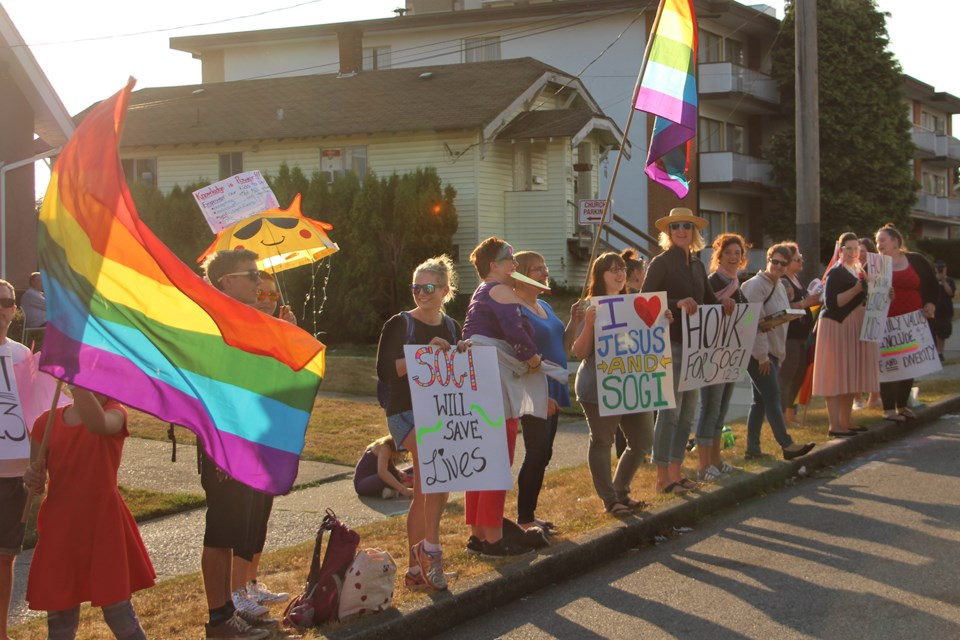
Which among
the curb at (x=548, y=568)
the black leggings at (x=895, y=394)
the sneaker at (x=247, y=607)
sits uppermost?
the black leggings at (x=895, y=394)

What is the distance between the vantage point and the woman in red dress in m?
4.84

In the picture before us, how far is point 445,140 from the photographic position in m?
31.1

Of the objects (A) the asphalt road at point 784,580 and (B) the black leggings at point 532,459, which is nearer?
(A) the asphalt road at point 784,580

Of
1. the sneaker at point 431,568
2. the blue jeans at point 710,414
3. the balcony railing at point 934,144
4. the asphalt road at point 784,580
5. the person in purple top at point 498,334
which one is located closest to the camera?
the asphalt road at point 784,580

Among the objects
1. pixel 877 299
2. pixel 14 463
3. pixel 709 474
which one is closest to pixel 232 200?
pixel 709 474

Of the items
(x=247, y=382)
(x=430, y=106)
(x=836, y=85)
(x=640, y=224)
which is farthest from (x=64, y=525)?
(x=836, y=85)

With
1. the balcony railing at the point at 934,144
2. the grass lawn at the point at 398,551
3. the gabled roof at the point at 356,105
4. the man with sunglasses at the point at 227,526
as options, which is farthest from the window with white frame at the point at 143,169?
the balcony railing at the point at 934,144

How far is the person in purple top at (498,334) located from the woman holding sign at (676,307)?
2037mm

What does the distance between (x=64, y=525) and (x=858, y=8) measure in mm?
44230

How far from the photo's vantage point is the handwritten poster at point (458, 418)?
22.0 ft

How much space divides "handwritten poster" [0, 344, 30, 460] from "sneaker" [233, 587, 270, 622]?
1.24 meters

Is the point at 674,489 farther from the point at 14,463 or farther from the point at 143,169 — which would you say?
the point at 143,169

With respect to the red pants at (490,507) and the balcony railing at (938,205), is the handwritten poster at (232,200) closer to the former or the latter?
the red pants at (490,507)

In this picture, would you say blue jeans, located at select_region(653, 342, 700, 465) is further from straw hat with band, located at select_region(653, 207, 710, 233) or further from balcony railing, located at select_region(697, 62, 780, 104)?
balcony railing, located at select_region(697, 62, 780, 104)
